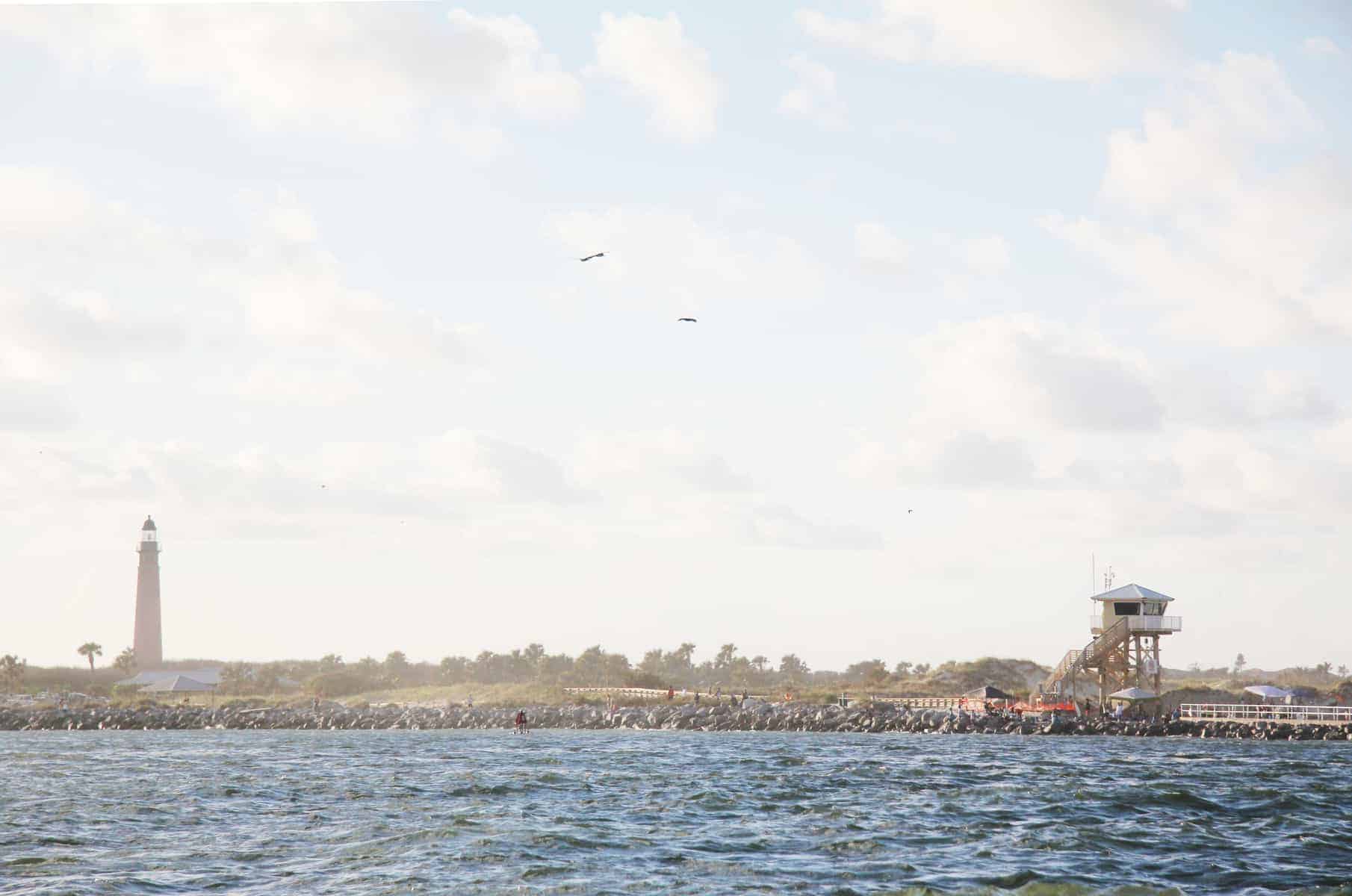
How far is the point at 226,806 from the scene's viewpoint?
1425 inches

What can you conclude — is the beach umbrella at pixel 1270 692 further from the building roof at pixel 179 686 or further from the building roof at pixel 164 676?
the building roof at pixel 164 676

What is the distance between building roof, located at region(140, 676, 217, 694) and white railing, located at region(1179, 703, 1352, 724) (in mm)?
94493

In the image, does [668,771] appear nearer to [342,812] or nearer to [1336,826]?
[342,812]

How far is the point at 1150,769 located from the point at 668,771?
55.8 feet

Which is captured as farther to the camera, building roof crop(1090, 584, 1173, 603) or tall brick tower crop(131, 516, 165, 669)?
tall brick tower crop(131, 516, 165, 669)

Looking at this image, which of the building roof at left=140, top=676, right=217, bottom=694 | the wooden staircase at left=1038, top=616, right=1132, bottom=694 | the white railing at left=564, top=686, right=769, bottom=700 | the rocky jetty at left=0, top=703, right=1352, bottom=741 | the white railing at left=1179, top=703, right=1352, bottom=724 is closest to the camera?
the white railing at left=1179, top=703, right=1352, bottom=724

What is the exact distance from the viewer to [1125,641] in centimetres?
8300

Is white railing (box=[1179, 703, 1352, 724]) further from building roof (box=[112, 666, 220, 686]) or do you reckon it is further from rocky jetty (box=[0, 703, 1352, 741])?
building roof (box=[112, 666, 220, 686])

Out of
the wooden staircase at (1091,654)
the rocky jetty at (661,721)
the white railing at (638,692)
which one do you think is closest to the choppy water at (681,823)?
the rocky jetty at (661,721)

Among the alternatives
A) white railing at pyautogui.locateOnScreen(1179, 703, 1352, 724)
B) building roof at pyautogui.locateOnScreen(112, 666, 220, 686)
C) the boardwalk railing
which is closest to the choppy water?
white railing at pyautogui.locateOnScreen(1179, 703, 1352, 724)

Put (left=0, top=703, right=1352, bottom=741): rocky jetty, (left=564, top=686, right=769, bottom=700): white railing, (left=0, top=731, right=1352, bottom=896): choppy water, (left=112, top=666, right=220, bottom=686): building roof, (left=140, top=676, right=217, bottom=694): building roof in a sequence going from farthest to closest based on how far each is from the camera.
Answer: (left=112, top=666, right=220, bottom=686): building roof → (left=140, top=676, right=217, bottom=694): building roof → (left=564, top=686, right=769, bottom=700): white railing → (left=0, top=703, right=1352, bottom=741): rocky jetty → (left=0, top=731, right=1352, bottom=896): choppy water

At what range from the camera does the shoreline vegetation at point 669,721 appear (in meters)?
74.4

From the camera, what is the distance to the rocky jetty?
74.3 meters

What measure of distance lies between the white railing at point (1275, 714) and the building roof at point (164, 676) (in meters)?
96.3
